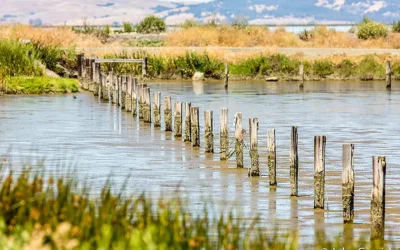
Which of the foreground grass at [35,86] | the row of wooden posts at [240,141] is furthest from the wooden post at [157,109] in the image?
the foreground grass at [35,86]

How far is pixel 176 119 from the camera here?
29.8 m

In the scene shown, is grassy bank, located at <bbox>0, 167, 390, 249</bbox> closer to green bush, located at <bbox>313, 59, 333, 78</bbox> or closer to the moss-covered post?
the moss-covered post

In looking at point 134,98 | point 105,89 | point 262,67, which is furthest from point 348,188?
point 262,67

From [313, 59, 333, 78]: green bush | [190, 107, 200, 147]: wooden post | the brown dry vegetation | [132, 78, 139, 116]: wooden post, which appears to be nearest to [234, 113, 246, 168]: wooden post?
[190, 107, 200, 147]: wooden post

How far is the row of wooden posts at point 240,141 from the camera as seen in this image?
15.9m

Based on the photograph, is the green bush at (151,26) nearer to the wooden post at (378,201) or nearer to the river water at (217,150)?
the river water at (217,150)

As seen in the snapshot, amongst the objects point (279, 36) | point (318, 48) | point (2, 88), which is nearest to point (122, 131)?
point (2, 88)

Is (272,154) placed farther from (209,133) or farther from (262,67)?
(262,67)

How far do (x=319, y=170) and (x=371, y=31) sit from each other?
74887 millimetres

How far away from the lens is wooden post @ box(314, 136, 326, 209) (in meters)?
17.9

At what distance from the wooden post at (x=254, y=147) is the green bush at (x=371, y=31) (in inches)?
2739

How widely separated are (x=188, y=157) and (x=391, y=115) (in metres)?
15.8

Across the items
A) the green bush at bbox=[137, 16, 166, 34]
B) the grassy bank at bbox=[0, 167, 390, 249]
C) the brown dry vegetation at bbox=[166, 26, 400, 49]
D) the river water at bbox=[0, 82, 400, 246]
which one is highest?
the green bush at bbox=[137, 16, 166, 34]

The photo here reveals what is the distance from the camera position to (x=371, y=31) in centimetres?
9169
